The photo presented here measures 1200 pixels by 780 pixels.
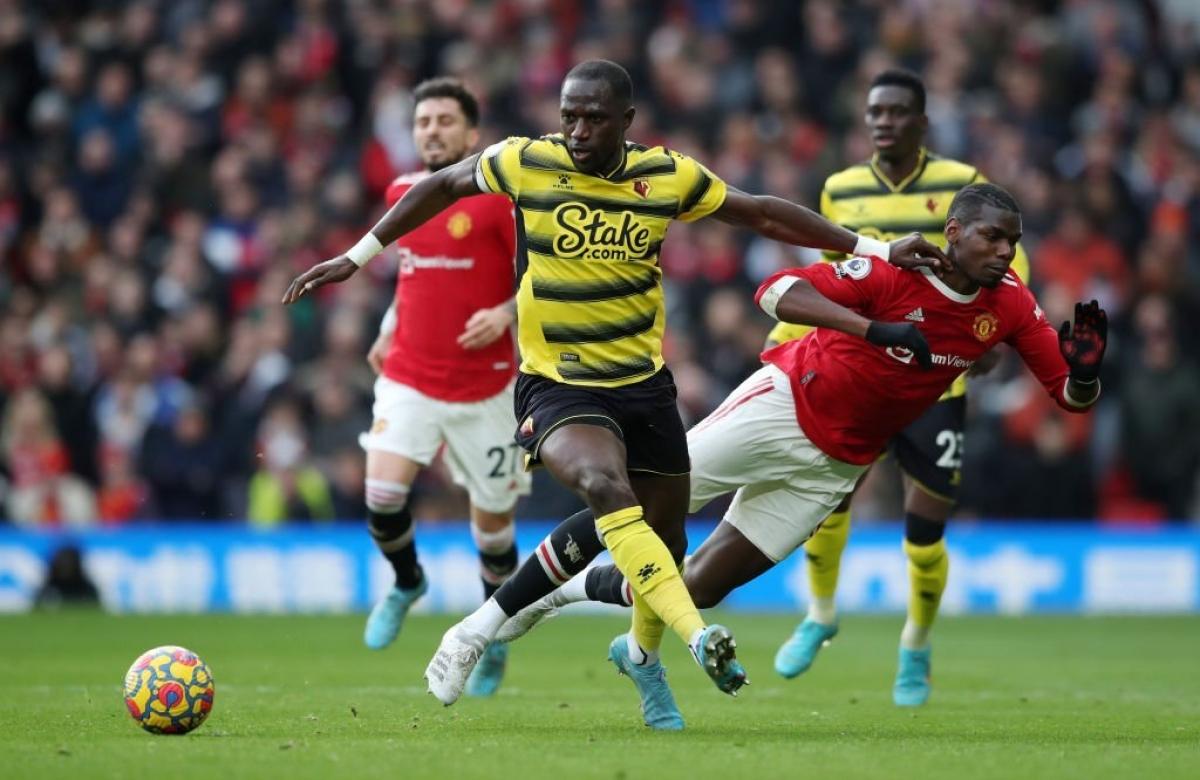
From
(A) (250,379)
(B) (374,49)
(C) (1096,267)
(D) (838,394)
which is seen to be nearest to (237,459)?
(A) (250,379)

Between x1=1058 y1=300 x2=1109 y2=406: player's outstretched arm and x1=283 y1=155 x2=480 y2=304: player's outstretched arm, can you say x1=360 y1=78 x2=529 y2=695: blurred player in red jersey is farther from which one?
x1=1058 y1=300 x2=1109 y2=406: player's outstretched arm

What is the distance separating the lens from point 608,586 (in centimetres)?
880

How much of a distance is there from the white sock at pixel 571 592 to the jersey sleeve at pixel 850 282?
4.94ft

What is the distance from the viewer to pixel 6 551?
18172 mm

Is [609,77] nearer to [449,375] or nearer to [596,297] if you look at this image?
[596,297]

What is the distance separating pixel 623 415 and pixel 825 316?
975 millimetres

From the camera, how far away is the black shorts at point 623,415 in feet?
27.2

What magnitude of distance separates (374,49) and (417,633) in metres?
8.72

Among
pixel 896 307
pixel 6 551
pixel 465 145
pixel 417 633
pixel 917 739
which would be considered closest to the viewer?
pixel 917 739

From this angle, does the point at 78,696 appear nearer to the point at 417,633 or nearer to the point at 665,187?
the point at 665,187

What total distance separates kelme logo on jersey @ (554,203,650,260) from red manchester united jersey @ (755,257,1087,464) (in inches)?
27.9

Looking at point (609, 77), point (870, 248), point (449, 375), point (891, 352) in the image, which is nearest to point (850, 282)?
point (870, 248)

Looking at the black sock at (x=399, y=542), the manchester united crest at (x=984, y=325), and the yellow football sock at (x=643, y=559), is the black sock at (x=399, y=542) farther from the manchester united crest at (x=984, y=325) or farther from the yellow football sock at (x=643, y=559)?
the manchester united crest at (x=984, y=325)

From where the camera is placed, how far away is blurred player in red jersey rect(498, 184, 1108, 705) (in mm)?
8734
